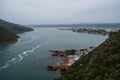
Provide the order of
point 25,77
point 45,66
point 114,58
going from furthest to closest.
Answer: point 45,66 → point 25,77 → point 114,58

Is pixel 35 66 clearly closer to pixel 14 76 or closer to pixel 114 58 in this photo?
pixel 14 76

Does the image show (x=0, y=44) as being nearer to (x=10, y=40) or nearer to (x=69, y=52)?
(x=10, y=40)

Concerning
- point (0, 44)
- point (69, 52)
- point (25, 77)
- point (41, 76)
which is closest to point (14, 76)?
point (25, 77)

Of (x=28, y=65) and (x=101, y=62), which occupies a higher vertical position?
(x=101, y=62)

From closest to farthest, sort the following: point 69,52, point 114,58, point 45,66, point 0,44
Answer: point 114,58, point 45,66, point 69,52, point 0,44

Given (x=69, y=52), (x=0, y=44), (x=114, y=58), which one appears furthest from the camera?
(x=0, y=44)

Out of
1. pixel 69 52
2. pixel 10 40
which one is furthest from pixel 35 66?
pixel 10 40

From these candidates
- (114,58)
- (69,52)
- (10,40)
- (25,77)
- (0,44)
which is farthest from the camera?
(10,40)

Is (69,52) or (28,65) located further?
(69,52)

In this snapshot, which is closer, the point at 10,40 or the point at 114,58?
the point at 114,58
